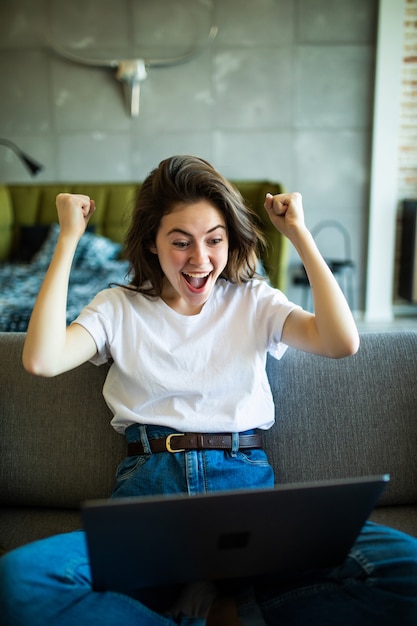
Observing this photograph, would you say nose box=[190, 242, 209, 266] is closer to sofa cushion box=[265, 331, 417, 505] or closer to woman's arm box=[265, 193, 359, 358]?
woman's arm box=[265, 193, 359, 358]

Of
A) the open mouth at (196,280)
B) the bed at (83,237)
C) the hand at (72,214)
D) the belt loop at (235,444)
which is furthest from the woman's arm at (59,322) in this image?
the bed at (83,237)

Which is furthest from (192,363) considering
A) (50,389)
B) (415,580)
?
(415,580)

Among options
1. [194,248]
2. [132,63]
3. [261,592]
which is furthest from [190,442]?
[132,63]

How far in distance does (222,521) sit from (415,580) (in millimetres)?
370

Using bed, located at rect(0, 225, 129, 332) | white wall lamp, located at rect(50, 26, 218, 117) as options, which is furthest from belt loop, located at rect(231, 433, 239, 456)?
white wall lamp, located at rect(50, 26, 218, 117)

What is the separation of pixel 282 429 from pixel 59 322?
1.99 feet

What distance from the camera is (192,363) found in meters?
1.29

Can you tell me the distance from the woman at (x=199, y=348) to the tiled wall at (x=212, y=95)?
351 cm

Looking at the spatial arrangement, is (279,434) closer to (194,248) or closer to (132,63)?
(194,248)

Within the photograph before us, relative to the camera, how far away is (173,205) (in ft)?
4.34

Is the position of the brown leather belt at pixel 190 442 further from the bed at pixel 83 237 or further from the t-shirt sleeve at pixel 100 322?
the bed at pixel 83 237

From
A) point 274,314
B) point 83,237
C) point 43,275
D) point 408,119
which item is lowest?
point 43,275

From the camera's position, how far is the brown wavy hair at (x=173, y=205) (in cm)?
131

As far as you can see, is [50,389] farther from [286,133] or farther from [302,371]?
[286,133]
